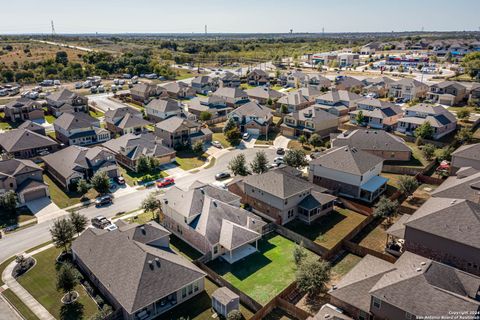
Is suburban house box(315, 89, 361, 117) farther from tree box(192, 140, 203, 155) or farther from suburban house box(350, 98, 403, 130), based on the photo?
tree box(192, 140, 203, 155)

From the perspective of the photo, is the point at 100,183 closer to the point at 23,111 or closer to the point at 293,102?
the point at 23,111

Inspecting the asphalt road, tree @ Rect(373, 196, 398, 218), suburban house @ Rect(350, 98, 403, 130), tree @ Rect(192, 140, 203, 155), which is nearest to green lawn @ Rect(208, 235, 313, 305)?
tree @ Rect(373, 196, 398, 218)

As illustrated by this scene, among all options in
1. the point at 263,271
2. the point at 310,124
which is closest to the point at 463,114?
the point at 310,124

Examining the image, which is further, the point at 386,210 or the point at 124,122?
the point at 124,122

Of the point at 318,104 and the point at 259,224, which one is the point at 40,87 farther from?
the point at 259,224

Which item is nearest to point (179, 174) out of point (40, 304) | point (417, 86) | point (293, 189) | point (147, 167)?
point (147, 167)
